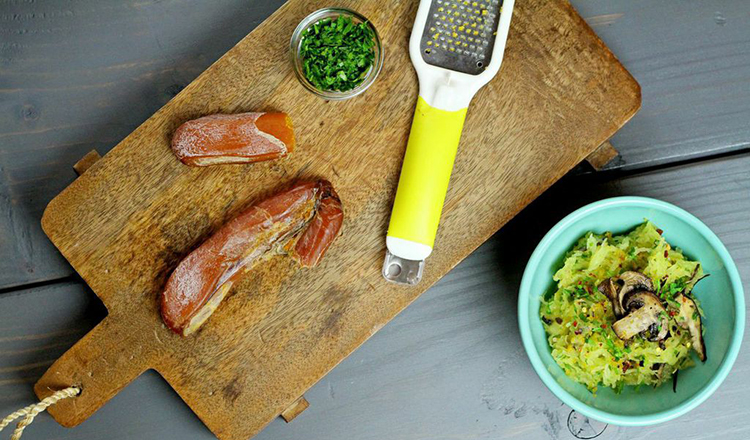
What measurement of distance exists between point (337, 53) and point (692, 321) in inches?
47.5

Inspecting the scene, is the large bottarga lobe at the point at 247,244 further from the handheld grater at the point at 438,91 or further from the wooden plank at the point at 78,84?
the wooden plank at the point at 78,84

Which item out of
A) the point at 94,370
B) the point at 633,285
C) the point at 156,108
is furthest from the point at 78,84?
the point at 633,285

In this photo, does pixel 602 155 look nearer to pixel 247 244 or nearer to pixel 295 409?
pixel 247 244

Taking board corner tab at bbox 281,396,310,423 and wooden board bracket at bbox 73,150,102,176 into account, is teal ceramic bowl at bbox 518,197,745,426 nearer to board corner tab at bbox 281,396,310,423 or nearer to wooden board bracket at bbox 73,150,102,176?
board corner tab at bbox 281,396,310,423

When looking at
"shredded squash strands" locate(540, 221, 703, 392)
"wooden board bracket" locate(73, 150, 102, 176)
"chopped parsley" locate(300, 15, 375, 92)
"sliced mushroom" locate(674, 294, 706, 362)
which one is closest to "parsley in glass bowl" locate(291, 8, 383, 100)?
"chopped parsley" locate(300, 15, 375, 92)

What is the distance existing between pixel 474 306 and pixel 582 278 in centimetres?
38

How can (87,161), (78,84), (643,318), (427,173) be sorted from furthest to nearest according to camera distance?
(78,84), (87,161), (427,173), (643,318)

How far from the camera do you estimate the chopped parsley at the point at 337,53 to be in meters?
1.68

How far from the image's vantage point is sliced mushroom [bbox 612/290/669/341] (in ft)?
5.11

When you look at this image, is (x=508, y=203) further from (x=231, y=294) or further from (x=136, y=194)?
(x=136, y=194)

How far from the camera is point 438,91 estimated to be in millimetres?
1684

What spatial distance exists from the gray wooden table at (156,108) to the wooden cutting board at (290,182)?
0.19 meters

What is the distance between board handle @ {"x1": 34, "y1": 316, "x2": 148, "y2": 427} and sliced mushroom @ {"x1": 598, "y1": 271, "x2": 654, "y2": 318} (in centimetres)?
132

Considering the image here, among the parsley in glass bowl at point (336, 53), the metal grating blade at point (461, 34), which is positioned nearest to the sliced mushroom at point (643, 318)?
the metal grating blade at point (461, 34)
